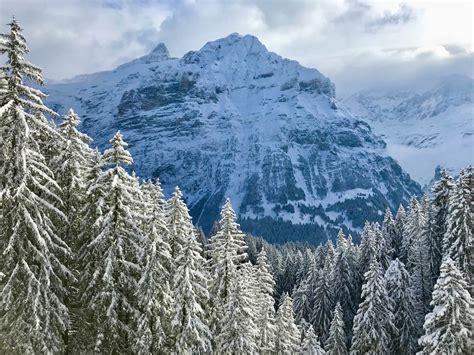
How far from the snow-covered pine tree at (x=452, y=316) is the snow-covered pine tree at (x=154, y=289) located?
15.6 meters

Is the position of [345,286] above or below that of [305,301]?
above

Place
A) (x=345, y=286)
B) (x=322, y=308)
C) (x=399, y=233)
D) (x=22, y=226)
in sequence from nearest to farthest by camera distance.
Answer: (x=22, y=226), (x=345, y=286), (x=322, y=308), (x=399, y=233)

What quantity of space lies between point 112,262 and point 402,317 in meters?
35.7

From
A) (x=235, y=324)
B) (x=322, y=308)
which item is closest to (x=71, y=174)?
(x=235, y=324)

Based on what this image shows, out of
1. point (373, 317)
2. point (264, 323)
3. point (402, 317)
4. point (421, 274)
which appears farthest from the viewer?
point (421, 274)

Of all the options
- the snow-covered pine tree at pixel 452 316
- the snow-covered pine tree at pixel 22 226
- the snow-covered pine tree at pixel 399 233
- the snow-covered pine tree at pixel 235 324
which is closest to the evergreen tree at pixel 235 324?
the snow-covered pine tree at pixel 235 324

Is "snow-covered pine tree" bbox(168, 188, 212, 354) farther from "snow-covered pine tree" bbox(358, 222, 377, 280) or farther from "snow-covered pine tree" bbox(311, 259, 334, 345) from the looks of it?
"snow-covered pine tree" bbox(358, 222, 377, 280)

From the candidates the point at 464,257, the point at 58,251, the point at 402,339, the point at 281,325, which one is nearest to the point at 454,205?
the point at 464,257

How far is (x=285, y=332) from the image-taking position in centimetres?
5125

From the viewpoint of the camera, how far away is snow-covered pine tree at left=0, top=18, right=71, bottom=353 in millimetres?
25219

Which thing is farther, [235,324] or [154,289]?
[235,324]

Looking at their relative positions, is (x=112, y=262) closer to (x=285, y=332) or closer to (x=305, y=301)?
(x=285, y=332)

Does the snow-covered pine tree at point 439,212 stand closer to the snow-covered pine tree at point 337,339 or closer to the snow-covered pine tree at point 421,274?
the snow-covered pine tree at point 421,274

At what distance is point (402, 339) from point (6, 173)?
1686 inches
